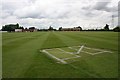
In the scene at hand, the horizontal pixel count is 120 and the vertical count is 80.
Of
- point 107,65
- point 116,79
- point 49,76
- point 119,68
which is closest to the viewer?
point 116,79

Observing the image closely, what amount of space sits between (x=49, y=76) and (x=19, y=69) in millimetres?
1760

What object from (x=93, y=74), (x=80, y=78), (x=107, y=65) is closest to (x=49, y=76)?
(x=80, y=78)

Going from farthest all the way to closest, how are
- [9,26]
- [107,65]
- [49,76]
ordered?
[9,26]
[107,65]
[49,76]

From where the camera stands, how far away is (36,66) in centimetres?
830

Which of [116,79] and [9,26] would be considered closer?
[116,79]

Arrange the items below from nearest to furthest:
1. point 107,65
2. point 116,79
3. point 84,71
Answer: point 116,79 → point 84,71 → point 107,65

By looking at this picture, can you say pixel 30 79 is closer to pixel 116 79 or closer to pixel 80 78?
pixel 80 78

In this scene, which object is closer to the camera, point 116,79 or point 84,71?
point 116,79

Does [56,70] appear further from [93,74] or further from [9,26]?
[9,26]

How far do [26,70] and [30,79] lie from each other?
1278mm

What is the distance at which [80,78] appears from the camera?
638 cm

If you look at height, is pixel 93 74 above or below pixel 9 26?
below

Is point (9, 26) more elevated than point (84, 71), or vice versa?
point (9, 26)

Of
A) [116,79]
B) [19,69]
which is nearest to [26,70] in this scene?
[19,69]
